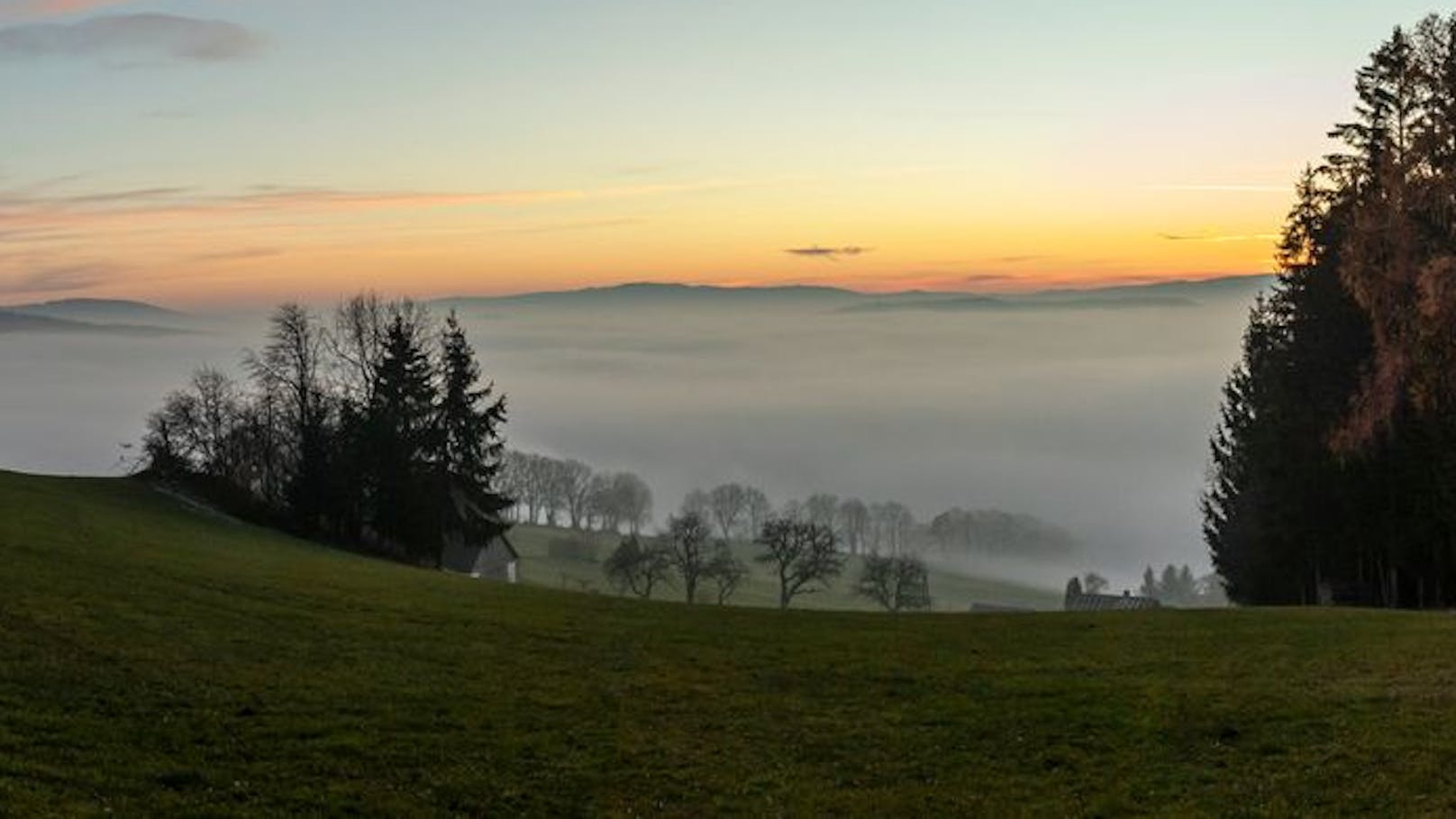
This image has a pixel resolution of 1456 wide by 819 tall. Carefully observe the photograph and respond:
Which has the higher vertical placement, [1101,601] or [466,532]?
[466,532]

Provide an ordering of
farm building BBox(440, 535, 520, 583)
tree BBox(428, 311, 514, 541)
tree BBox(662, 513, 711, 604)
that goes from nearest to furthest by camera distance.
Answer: tree BBox(428, 311, 514, 541)
farm building BBox(440, 535, 520, 583)
tree BBox(662, 513, 711, 604)

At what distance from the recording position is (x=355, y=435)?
6994 cm

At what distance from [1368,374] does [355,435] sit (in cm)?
5713

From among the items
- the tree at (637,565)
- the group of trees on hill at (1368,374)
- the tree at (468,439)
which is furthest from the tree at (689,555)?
the group of trees on hill at (1368,374)

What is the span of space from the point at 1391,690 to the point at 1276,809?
8.80 meters

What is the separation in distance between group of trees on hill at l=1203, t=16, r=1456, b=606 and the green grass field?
940 cm

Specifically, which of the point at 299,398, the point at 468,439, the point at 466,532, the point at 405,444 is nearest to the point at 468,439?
the point at 468,439

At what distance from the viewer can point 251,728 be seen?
18719 mm

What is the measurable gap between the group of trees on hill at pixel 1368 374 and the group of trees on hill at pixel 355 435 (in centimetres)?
4720

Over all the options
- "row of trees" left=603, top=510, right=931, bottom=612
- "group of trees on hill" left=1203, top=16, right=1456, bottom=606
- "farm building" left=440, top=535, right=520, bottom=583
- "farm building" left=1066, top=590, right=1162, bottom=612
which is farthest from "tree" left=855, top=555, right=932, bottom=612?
"group of trees on hill" left=1203, top=16, right=1456, bottom=606

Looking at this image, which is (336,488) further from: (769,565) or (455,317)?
(769,565)

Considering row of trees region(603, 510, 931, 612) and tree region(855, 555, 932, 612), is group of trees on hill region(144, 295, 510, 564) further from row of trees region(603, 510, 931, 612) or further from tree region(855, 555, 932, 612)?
tree region(855, 555, 932, 612)

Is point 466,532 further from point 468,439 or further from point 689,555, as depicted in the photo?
point 689,555

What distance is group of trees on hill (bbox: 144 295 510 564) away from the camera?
6875 centimetres
